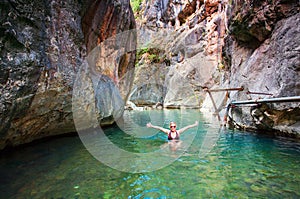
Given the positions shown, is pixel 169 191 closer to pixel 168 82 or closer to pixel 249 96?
pixel 249 96

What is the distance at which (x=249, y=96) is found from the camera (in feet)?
26.9

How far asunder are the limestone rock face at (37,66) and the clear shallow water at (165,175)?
35.7 inches

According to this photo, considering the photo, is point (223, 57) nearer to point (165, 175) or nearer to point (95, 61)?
point (95, 61)

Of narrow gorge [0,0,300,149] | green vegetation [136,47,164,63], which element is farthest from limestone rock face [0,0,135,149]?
green vegetation [136,47,164,63]

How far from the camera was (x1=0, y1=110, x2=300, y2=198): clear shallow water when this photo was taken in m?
3.18

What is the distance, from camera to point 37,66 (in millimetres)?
4801

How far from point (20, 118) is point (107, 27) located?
7.53 m

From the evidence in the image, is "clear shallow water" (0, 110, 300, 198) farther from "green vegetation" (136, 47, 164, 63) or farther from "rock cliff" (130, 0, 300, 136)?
"green vegetation" (136, 47, 164, 63)

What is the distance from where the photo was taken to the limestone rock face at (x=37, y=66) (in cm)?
415

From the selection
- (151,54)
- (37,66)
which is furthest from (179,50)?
(37,66)

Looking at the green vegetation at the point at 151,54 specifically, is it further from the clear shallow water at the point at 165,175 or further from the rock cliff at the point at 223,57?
the clear shallow water at the point at 165,175

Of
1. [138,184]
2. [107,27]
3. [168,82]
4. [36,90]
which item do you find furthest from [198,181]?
[168,82]

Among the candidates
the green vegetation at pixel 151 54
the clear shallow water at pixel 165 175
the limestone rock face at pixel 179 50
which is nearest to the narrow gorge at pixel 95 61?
the clear shallow water at pixel 165 175

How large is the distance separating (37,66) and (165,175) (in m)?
4.17
